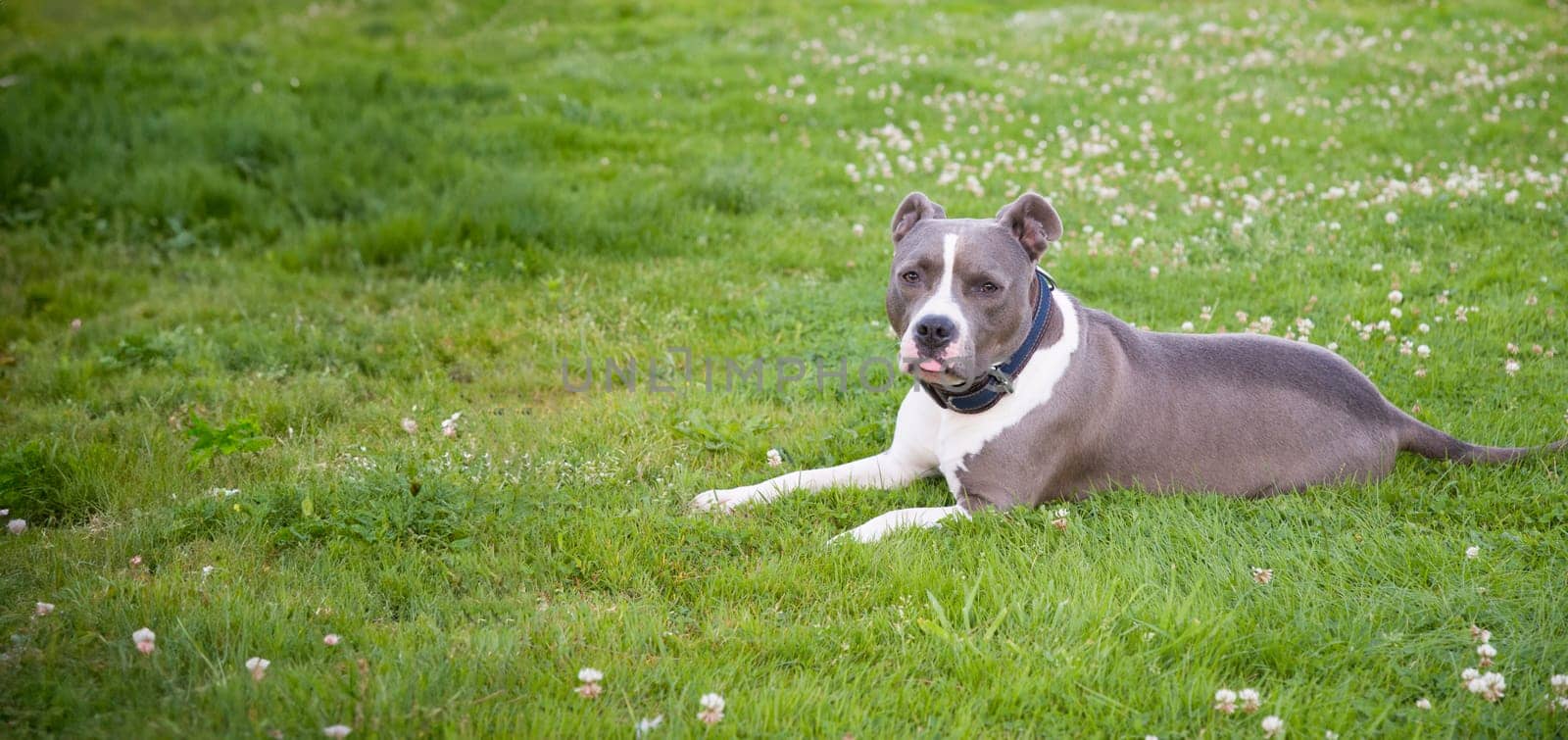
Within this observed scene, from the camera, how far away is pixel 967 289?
5086 millimetres

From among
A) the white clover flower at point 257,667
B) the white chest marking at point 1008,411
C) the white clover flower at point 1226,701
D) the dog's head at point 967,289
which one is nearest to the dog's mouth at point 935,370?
the dog's head at point 967,289

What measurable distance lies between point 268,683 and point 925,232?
3305mm

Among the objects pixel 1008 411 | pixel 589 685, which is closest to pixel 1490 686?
pixel 1008 411

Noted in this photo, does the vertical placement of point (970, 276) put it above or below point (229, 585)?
above

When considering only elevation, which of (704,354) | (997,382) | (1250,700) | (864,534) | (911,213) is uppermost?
(911,213)

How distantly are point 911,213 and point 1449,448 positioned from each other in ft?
9.31

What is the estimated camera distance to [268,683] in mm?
3666

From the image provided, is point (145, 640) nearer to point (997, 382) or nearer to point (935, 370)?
point (935, 370)

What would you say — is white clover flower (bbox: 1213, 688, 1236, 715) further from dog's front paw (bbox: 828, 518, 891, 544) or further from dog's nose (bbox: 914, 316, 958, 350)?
dog's nose (bbox: 914, 316, 958, 350)

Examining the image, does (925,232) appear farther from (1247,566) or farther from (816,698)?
(816,698)

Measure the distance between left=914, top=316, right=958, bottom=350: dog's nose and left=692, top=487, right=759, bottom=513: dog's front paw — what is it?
1.24m

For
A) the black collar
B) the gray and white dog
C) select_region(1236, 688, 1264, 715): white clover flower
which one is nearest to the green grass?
select_region(1236, 688, 1264, 715): white clover flower

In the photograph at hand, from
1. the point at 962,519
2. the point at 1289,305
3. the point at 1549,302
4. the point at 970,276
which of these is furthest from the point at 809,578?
the point at 1549,302

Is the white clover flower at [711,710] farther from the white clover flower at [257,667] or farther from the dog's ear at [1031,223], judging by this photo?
the dog's ear at [1031,223]
